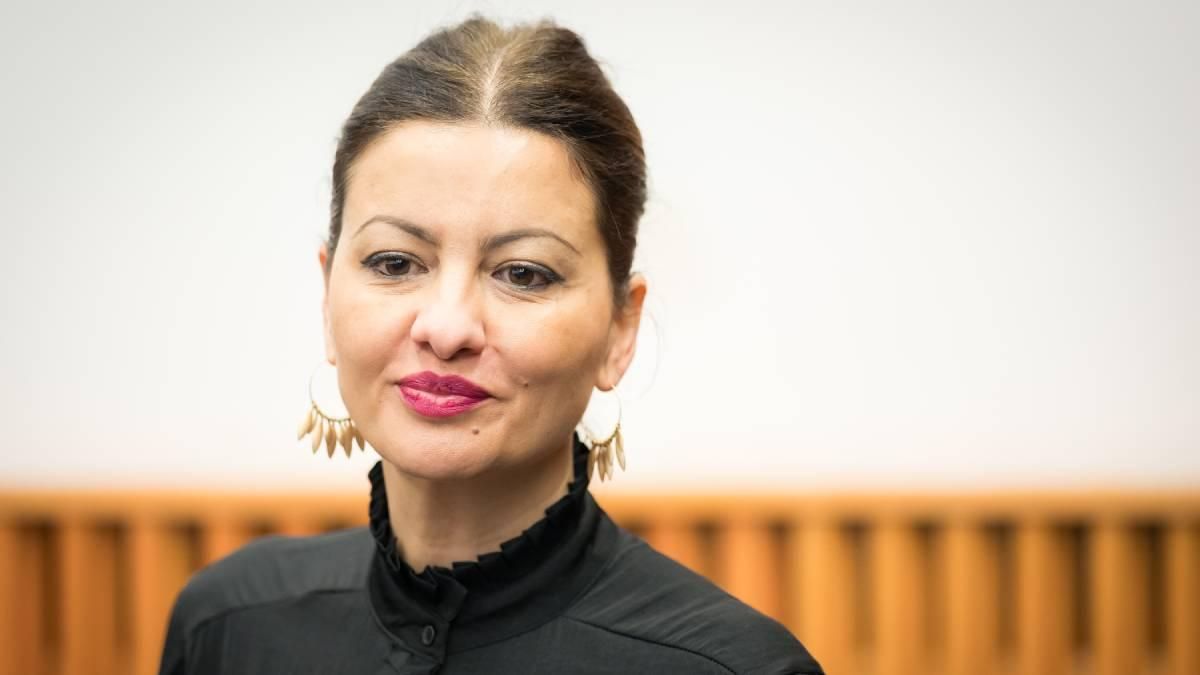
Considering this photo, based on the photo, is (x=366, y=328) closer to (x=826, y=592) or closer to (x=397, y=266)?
(x=397, y=266)

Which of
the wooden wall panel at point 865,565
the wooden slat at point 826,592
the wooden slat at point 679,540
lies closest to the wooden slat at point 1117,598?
the wooden wall panel at point 865,565

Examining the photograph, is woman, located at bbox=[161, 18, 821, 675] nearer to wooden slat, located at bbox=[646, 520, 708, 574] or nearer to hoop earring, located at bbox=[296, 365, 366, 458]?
hoop earring, located at bbox=[296, 365, 366, 458]

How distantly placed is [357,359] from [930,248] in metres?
1.81

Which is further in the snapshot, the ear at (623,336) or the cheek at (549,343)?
the ear at (623,336)

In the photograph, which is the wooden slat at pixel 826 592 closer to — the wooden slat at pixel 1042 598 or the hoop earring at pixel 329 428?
the wooden slat at pixel 1042 598

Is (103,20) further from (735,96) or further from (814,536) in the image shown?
(814,536)

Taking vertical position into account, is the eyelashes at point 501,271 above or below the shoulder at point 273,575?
above

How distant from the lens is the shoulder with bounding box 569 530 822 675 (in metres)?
1.09

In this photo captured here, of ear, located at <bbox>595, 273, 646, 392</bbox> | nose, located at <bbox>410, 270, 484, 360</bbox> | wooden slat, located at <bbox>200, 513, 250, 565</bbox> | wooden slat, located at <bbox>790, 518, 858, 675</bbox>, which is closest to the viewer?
nose, located at <bbox>410, 270, 484, 360</bbox>

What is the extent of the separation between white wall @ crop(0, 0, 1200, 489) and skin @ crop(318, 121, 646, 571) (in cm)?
141

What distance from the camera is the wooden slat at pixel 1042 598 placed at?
244 cm

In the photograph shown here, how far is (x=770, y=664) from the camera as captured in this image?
3.53 feet

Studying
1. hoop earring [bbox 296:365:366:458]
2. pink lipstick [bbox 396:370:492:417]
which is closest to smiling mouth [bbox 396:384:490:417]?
pink lipstick [bbox 396:370:492:417]

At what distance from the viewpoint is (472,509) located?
44.8 inches
